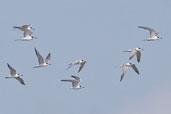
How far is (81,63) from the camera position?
65.4m

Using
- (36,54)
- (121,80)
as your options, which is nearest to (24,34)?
(36,54)

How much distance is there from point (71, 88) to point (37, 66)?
3298 mm

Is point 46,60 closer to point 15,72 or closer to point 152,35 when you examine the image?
point 15,72

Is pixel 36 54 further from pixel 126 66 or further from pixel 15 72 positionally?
pixel 126 66

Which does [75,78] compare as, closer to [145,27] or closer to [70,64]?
[70,64]

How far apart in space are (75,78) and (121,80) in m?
5.36

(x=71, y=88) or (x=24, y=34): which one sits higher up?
(x=24, y=34)

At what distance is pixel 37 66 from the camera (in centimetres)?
6334

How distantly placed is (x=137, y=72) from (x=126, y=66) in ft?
4.49

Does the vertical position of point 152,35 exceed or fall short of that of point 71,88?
it exceeds it

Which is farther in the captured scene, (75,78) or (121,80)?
(75,78)

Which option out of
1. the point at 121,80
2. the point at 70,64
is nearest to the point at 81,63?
the point at 70,64

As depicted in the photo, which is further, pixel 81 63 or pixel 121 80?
pixel 81 63

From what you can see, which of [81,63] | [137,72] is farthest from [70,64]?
[137,72]
